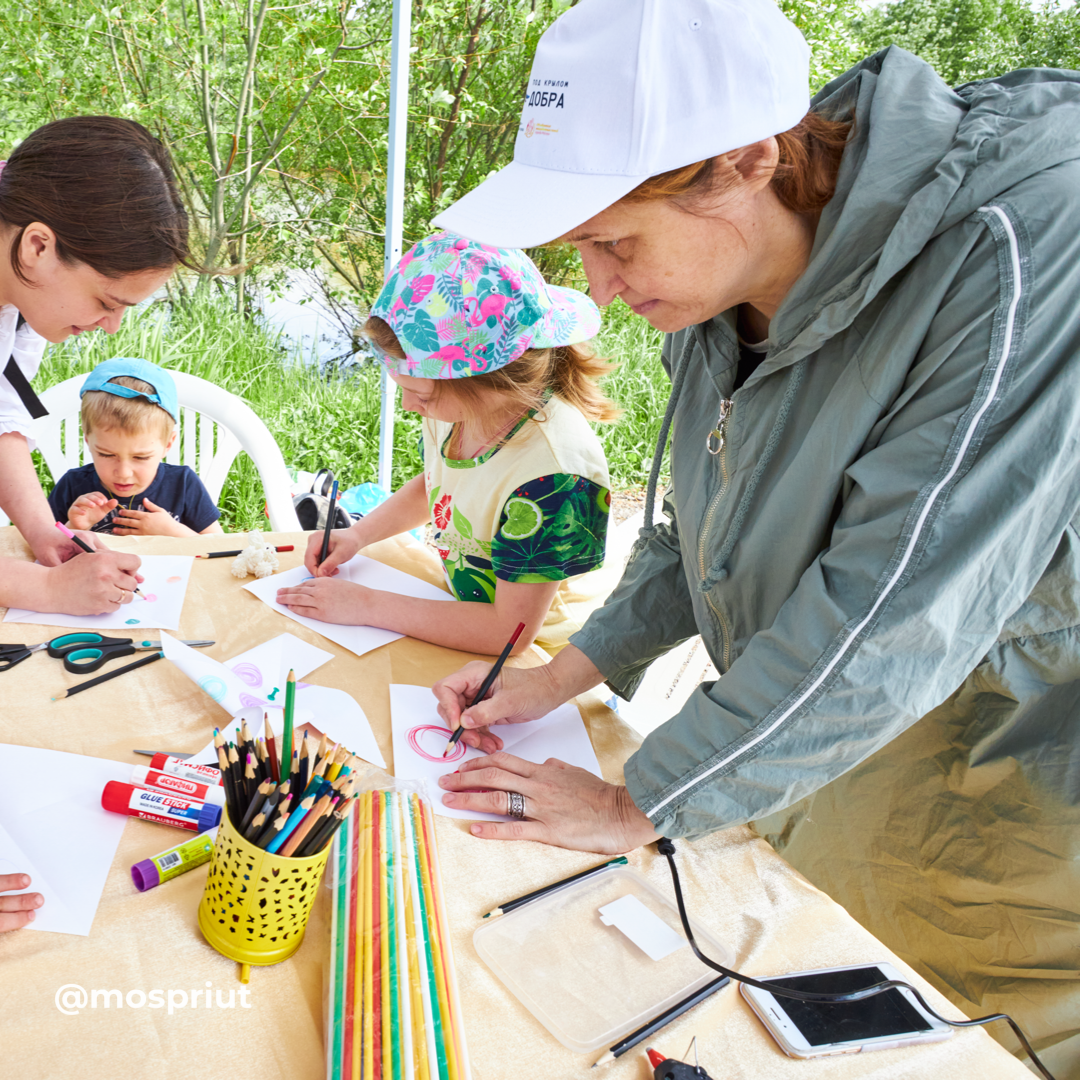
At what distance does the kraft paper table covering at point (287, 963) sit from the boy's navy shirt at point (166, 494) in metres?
1.26

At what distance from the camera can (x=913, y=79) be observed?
2.90 feet

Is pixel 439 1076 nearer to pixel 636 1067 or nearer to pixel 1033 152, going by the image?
pixel 636 1067

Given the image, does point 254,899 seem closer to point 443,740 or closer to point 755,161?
point 443,740

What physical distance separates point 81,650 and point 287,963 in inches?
26.3

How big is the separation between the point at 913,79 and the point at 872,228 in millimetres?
190

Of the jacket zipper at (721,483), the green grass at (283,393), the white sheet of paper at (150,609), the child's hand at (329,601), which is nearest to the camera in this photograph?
the jacket zipper at (721,483)

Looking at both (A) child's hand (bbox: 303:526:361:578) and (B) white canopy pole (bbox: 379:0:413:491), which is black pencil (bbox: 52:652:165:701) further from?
(B) white canopy pole (bbox: 379:0:413:491)

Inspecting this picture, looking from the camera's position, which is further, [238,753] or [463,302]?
[463,302]

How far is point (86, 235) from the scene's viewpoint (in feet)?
4.54

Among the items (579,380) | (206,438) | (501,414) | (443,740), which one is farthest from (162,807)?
(206,438)

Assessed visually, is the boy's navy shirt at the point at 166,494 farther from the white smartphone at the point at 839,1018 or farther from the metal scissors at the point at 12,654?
the white smartphone at the point at 839,1018

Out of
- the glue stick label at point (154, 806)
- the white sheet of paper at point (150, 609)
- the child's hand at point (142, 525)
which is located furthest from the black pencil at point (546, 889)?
the child's hand at point (142, 525)

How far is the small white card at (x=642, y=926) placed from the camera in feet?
2.72

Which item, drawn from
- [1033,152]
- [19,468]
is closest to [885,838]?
[1033,152]
